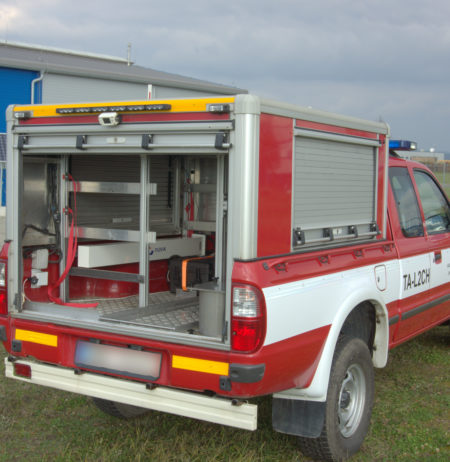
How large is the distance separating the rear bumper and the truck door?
1.92 m

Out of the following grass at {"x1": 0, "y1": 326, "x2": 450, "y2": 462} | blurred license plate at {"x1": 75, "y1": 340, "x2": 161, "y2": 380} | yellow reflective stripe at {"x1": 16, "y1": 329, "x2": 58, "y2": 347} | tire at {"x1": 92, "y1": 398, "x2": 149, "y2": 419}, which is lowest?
grass at {"x1": 0, "y1": 326, "x2": 450, "y2": 462}

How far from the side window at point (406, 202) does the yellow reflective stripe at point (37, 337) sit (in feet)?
8.85

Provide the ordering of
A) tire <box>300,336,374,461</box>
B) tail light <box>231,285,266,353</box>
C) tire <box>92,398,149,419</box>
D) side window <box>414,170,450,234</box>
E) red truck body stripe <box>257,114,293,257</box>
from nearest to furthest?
tail light <box>231,285,266,353</box> → red truck body stripe <box>257,114,293,257</box> → tire <box>300,336,374,461</box> → tire <box>92,398,149,419</box> → side window <box>414,170,450,234</box>

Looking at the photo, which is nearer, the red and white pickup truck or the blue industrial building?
the red and white pickup truck

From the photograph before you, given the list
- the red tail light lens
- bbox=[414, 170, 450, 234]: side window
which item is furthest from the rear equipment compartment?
bbox=[414, 170, 450, 234]: side window

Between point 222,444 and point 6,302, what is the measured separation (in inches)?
64.8

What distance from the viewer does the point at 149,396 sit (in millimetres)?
3375

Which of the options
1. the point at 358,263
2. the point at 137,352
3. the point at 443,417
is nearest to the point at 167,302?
the point at 137,352

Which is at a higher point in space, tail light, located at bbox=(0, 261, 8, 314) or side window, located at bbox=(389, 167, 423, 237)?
side window, located at bbox=(389, 167, 423, 237)

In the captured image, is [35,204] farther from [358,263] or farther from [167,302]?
[358,263]

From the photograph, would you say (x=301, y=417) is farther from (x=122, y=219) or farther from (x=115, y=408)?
(x=122, y=219)

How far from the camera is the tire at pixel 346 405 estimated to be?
360 centimetres

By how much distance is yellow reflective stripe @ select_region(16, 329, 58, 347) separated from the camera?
3761 mm

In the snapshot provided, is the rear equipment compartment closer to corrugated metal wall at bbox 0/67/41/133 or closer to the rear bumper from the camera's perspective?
the rear bumper
